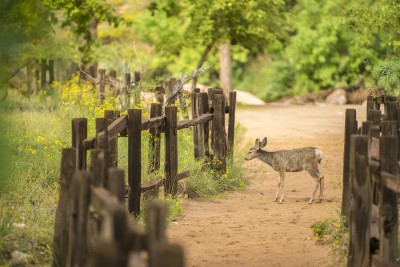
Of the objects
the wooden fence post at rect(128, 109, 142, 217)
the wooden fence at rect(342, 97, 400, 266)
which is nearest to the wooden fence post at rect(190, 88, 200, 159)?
the wooden fence post at rect(128, 109, 142, 217)

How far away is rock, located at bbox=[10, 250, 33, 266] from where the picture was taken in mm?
9195

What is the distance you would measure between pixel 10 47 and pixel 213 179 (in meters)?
6.27

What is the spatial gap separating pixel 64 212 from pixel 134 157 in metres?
3.52

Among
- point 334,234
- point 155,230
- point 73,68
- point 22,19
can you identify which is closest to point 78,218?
point 155,230

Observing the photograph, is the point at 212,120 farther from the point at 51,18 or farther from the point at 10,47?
the point at 51,18

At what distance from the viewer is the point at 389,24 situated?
20.3 metres

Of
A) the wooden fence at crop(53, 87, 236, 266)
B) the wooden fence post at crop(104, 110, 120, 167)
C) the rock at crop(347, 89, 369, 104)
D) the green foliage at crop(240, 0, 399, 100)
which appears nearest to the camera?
the wooden fence at crop(53, 87, 236, 266)

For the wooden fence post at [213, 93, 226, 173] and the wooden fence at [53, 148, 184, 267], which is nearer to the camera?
the wooden fence at [53, 148, 184, 267]

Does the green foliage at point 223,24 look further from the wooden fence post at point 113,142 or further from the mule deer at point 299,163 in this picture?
the wooden fence post at point 113,142

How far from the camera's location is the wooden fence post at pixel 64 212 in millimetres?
8422

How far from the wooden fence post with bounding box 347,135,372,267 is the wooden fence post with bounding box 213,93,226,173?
23.5 ft

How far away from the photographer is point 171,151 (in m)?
13.8

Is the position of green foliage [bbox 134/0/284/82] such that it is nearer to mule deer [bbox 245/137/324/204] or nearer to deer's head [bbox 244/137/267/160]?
deer's head [bbox 244/137/267/160]

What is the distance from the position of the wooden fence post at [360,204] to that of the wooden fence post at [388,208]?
136mm
